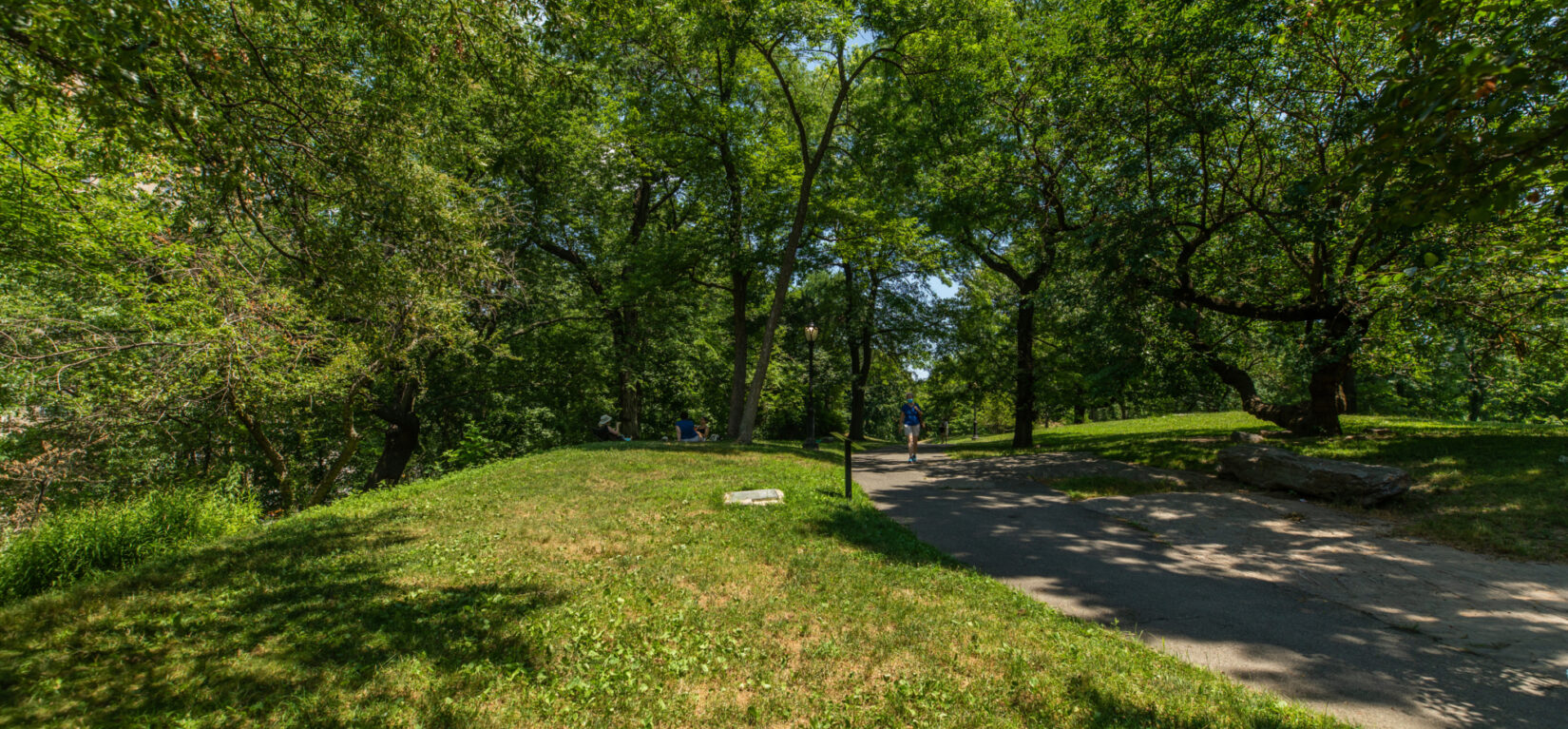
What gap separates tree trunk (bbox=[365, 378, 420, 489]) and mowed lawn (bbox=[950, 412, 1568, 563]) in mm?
→ 19362

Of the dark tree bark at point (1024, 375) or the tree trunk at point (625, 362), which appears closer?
the dark tree bark at point (1024, 375)

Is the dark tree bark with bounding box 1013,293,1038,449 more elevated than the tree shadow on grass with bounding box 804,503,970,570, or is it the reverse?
the dark tree bark with bounding box 1013,293,1038,449

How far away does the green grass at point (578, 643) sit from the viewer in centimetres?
310

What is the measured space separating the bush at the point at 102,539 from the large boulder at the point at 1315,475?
48.0 feet

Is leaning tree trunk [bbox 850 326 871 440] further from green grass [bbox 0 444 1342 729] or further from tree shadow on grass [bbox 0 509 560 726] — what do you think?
tree shadow on grass [bbox 0 509 560 726]

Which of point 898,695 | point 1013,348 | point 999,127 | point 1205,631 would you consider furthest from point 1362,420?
point 898,695

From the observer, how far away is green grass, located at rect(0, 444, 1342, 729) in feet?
10.2

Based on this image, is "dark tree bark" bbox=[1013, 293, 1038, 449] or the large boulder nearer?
the large boulder


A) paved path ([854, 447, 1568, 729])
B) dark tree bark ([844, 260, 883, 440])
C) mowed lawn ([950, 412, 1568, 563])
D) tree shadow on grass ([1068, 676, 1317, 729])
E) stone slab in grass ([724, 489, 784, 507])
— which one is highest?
Answer: dark tree bark ([844, 260, 883, 440])

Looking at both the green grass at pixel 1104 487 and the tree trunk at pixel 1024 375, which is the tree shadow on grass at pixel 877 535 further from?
the tree trunk at pixel 1024 375

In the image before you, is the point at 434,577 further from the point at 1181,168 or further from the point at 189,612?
the point at 1181,168

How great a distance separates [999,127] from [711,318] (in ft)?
58.2

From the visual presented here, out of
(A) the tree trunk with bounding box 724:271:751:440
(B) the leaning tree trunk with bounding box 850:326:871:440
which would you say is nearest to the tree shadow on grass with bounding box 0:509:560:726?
(A) the tree trunk with bounding box 724:271:751:440

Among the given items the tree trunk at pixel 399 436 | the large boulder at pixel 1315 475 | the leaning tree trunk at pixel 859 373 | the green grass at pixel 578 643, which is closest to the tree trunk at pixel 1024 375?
the large boulder at pixel 1315 475
